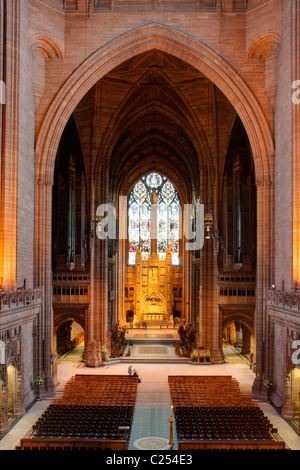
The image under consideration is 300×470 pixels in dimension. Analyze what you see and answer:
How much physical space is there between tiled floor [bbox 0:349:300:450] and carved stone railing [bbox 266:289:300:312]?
4563mm

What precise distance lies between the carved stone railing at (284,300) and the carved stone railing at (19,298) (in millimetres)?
10082

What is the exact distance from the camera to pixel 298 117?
1834 centimetres

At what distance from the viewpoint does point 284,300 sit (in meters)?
18.0

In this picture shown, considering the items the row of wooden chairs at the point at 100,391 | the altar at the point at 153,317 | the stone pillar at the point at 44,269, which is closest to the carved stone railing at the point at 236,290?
the row of wooden chairs at the point at 100,391

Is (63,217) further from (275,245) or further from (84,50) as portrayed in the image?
(275,245)

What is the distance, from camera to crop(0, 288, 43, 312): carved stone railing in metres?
16.0

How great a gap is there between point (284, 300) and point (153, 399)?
8.40 m

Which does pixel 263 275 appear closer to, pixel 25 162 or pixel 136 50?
pixel 25 162

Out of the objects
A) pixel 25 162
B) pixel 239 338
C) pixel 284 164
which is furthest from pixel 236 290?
pixel 25 162

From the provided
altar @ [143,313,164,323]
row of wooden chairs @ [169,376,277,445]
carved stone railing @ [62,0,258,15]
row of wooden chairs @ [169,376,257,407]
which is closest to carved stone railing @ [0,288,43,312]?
row of wooden chairs @ [169,376,277,445]

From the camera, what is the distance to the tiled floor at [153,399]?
16.6m

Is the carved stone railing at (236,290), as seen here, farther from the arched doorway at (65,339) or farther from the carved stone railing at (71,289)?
the arched doorway at (65,339)

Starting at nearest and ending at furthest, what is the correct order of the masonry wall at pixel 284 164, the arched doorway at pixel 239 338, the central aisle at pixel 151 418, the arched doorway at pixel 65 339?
the central aisle at pixel 151 418, the masonry wall at pixel 284 164, the arched doorway at pixel 239 338, the arched doorway at pixel 65 339
